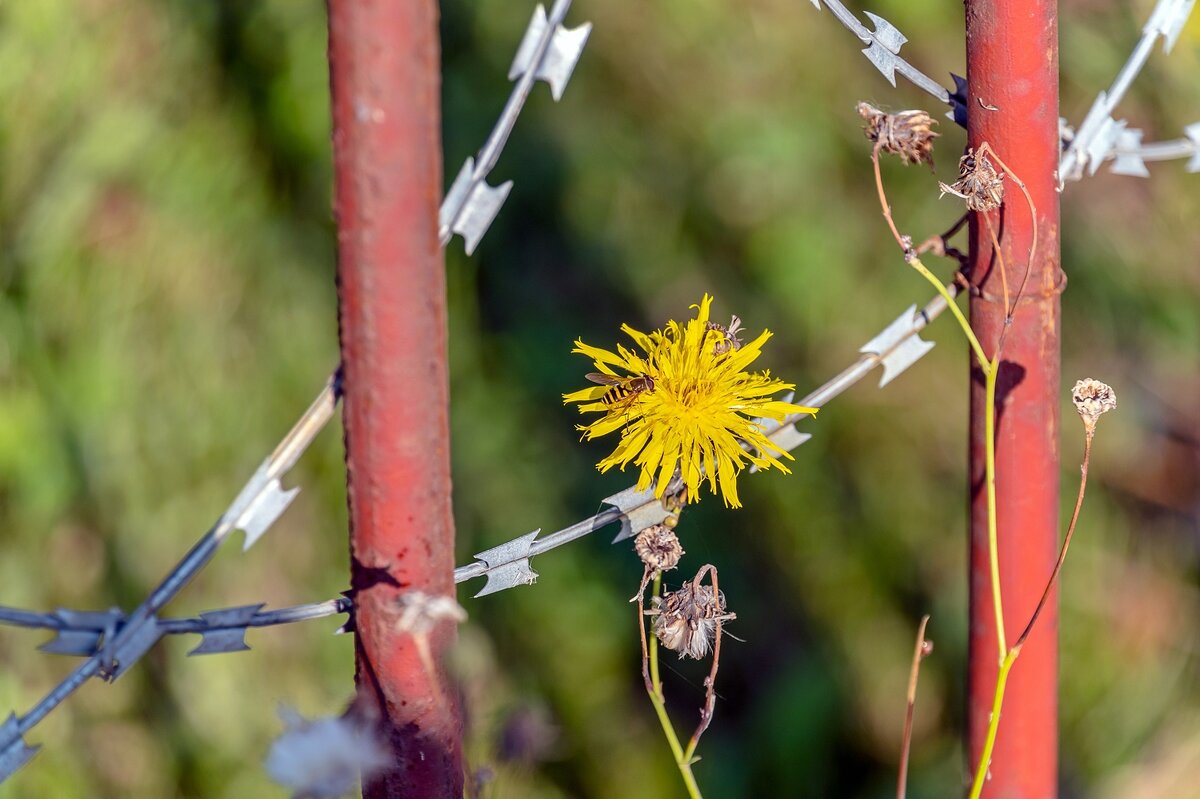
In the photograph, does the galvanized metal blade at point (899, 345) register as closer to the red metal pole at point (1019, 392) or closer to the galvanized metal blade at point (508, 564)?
the red metal pole at point (1019, 392)

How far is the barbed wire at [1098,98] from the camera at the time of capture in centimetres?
70

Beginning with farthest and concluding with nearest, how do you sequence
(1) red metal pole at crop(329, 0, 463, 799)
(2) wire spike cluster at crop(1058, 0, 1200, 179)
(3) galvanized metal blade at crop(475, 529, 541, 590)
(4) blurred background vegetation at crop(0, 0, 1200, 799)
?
(4) blurred background vegetation at crop(0, 0, 1200, 799)
(2) wire spike cluster at crop(1058, 0, 1200, 179)
(3) galvanized metal blade at crop(475, 529, 541, 590)
(1) red metal pole at crop(329, 0, 463, 799)

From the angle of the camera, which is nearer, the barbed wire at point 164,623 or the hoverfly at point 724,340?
the barbed wire at point 164,623

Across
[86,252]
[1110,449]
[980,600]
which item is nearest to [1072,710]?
[1110,449]

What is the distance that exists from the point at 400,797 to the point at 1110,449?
1.02m

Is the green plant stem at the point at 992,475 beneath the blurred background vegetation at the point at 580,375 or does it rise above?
beneath

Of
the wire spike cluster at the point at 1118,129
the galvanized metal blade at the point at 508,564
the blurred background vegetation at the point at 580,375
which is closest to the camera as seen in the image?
the galvanized metal blade at the point at 508,564

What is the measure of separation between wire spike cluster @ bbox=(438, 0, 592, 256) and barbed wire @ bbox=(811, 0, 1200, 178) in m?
0.18

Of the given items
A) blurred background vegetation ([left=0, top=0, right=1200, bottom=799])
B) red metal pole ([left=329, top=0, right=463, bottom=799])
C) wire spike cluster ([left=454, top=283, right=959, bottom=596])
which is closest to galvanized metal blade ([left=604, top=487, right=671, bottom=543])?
wire spike cluster ([left=454, top=283, right=959, bottom=596])

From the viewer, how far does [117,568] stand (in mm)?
1187

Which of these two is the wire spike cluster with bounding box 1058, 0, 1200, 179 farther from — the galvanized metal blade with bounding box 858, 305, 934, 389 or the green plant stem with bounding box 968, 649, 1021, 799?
the green plant stem with bounding box 968, 649, 1021, 799

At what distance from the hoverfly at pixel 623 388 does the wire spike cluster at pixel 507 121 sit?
17cm

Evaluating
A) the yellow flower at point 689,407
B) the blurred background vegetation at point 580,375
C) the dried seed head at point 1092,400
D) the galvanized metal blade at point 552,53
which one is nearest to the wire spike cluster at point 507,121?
the galvanized metal blade at point 552,53

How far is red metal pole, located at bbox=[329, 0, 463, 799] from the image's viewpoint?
506 millimetres
